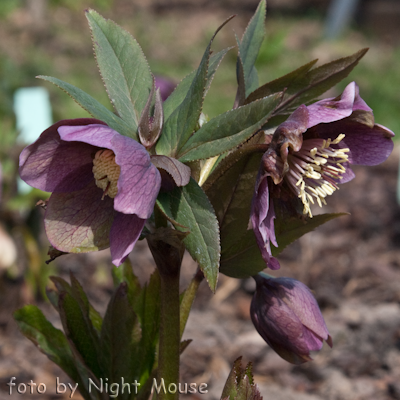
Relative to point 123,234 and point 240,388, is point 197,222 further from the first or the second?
point 240,388

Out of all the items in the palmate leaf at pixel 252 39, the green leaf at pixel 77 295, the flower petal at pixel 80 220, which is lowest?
the green leaf at pixel 77 295

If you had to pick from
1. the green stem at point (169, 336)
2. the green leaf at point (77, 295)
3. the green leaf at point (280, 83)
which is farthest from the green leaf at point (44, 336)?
the green leaf at point (280, 83)

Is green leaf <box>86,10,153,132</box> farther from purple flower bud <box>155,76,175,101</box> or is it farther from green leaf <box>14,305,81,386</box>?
green leaf <box>14,305,81,386</box>

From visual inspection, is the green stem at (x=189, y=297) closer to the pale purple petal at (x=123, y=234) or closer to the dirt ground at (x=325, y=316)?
the pale purple petal at (x=123, y=234)

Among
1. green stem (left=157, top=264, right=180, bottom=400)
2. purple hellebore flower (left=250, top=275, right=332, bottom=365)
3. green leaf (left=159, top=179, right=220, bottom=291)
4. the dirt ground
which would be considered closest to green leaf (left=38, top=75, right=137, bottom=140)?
green leaf (left=159, top=179, right=220, bottom=291)

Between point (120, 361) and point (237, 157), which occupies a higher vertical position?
point (237, 157)

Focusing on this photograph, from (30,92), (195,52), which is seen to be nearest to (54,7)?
(195,52)

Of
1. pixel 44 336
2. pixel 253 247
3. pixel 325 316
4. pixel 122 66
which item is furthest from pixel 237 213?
pixel 325 316

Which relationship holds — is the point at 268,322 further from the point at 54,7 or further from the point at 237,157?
the point at 54,7
